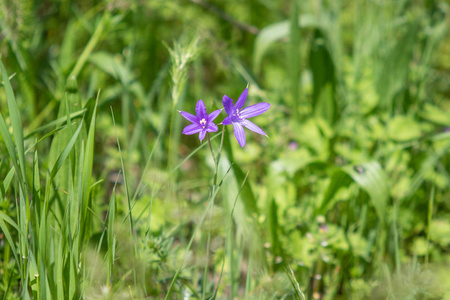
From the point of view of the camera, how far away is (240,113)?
49.1 inches

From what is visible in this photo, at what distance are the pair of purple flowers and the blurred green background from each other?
0.12m

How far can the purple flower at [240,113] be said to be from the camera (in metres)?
1.14

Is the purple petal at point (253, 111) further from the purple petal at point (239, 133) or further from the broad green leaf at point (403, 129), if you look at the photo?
the broad green leaf at point (403, 129)

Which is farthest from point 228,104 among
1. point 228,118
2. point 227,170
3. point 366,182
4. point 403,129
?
point 403,129

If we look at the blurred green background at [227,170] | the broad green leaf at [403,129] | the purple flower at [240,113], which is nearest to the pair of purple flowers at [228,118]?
the purple flower at [240,113]

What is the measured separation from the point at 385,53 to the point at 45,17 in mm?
2472

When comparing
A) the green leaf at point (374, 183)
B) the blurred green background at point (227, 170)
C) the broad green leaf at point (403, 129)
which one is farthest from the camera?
the broad green leaf at point (403, 129)

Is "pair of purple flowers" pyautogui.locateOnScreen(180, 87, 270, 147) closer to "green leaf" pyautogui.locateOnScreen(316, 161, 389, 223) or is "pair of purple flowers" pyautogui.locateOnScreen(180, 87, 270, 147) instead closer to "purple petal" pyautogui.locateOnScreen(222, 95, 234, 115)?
"purple petal" pyautogui.locateOnScreen(222, 95, 234, 115)

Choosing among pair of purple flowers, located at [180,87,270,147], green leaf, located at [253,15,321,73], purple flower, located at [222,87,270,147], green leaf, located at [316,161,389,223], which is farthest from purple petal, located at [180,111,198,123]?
green leaf, located at [253,15,321,73]

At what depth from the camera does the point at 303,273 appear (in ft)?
5.85

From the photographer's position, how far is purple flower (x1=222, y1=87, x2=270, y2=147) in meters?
1.14

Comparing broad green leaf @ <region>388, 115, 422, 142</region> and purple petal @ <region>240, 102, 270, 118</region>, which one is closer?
purple petal @ <region>240, 102, 270, 118</region>

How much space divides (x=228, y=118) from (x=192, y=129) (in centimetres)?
11

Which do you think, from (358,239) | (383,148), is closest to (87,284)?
(358,239)
